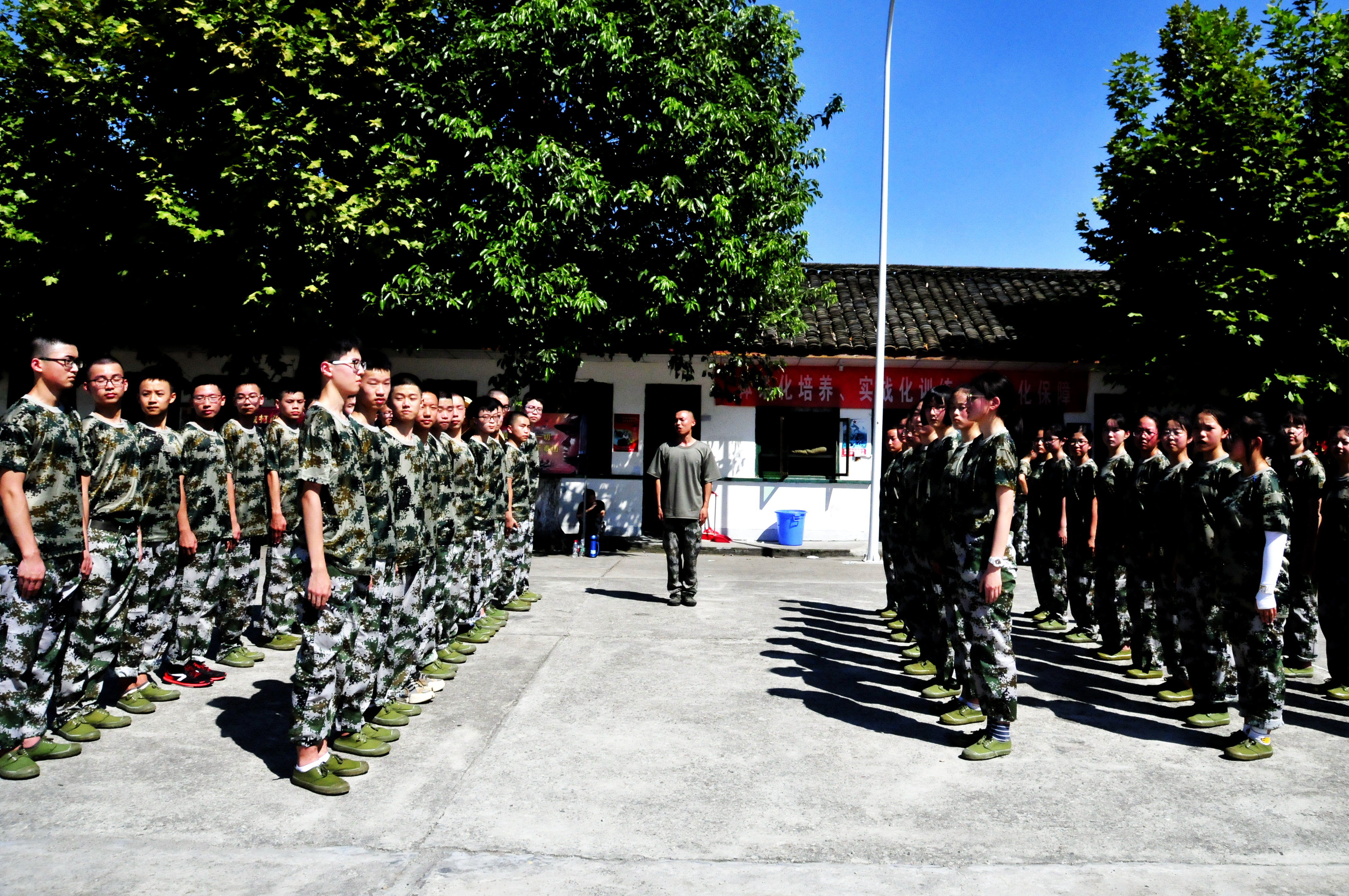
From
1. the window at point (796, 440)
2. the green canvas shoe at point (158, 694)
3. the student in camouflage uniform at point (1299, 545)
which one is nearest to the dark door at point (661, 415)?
the window at point (796, 440)

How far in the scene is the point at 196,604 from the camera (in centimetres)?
600

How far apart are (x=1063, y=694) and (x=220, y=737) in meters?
5.16

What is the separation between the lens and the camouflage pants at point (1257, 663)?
492cm

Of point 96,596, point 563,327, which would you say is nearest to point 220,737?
point 96,596

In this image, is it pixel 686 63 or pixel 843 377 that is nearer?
pixel 686 63

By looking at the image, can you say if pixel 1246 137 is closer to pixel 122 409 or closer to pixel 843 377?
pixel 843 377

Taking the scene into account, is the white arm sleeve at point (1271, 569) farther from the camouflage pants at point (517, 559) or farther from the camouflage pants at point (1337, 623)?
the camouflage pants at point (517, 559)

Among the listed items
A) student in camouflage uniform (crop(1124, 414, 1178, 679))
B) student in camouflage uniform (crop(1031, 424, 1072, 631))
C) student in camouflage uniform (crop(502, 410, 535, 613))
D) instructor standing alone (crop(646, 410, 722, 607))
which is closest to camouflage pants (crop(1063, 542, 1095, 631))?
student in camouflage uniform (crop(1031, 424, 1072, 631))

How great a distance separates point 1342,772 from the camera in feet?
15.5

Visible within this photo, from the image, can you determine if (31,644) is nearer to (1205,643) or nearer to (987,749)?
(987,749)

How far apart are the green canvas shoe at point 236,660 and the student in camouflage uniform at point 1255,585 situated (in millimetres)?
6058

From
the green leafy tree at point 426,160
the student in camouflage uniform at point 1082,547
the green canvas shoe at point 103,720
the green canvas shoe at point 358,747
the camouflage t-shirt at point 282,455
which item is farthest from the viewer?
the green leafy tree at point 426,160

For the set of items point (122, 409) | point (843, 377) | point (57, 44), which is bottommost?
point (122, 409)

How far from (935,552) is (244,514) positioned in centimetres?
490
